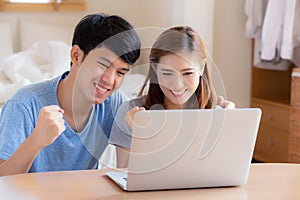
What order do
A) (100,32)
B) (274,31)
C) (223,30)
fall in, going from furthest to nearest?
(223,30) < (274,31) < (100,32)

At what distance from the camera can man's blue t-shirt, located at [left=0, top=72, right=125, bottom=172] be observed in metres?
1.49

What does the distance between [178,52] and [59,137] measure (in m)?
0.45

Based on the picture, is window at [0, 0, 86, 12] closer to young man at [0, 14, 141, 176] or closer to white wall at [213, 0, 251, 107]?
white wall at [213, 0, 251, 107]

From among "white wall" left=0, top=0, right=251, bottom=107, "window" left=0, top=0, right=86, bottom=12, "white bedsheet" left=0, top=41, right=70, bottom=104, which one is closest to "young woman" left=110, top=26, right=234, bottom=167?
"white bedsheet" left=0, top=41, right=70, bottom=104

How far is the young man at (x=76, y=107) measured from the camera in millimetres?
1371

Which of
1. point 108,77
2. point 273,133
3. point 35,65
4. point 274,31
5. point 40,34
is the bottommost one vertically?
point 273,133

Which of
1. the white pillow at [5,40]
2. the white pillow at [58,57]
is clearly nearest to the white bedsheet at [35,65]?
the white pillow at [58,57]

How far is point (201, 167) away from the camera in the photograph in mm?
1245

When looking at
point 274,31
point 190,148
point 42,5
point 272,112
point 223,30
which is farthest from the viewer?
point 42,5

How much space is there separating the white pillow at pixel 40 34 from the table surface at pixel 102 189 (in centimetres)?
282

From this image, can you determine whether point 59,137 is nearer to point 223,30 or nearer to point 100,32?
point 100,32

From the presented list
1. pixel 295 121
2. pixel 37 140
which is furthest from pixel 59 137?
pixel 295 121

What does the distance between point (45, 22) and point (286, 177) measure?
3242mm

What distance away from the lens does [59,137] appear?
158 centimetres
